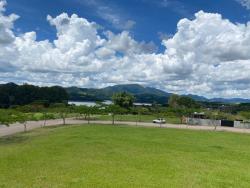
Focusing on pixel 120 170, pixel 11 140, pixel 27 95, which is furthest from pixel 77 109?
pixel 120 170

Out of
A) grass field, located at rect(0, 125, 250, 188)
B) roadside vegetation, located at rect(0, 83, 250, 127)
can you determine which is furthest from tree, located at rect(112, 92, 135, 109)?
grass field, located at rect(0, 125, 250, 188)

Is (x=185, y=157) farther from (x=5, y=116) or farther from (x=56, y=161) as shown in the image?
(x=5, y=116)

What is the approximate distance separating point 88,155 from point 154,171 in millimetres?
8011

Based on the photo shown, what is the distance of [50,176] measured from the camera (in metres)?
18.4

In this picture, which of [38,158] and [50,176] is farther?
[38,158]

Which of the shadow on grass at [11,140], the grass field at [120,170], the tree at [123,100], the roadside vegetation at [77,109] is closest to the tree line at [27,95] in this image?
the roadside vegetation at [77,109]

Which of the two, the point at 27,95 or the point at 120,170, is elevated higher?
the point at 27,95

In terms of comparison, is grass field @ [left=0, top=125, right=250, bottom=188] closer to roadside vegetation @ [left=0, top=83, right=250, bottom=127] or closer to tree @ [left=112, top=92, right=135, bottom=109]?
roadside vegetation @ [left=0, top=83, right=250, bottom=127]

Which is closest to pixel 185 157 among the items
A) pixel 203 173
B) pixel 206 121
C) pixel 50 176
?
pixel 203 173

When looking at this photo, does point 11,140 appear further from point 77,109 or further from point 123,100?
point 123,100

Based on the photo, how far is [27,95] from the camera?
→ 5866 inches

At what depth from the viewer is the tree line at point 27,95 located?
14012 cm

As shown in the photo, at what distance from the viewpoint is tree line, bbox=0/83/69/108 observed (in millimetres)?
140125

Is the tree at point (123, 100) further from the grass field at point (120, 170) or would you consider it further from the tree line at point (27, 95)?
the grass field at point (120, 170)
